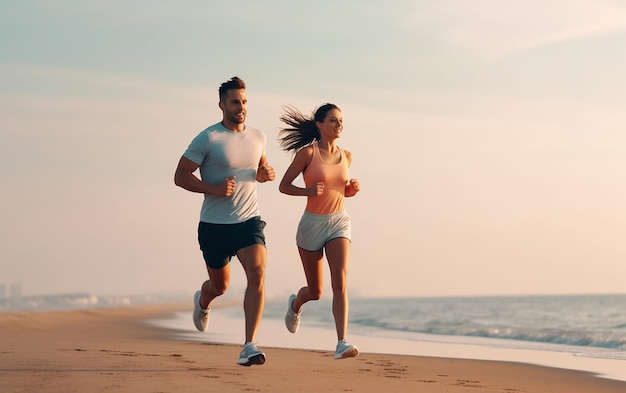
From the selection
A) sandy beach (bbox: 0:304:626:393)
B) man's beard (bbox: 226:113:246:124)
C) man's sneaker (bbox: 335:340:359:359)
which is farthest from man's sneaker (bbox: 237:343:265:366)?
man's beard (bbox: 226:113:246:124)

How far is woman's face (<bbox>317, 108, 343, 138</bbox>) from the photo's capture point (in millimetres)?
8352

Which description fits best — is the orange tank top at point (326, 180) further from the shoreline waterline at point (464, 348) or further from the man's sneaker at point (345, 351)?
the shoreline waterline at point (464, 348)

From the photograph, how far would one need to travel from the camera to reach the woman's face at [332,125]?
27.4 ft

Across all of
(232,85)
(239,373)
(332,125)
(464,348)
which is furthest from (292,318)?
(464,348)

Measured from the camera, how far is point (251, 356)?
24.2ft

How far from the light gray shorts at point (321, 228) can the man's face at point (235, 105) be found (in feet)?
3.68

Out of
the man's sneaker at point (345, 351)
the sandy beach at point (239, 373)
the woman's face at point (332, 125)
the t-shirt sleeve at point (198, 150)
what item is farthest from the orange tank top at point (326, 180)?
the sandy beach at point (239, 373)

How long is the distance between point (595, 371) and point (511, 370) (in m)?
1.05

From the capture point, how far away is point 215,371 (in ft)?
25.5

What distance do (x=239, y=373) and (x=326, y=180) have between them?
1.86 metres

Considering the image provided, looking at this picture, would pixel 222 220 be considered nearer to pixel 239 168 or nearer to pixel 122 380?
pixel 239 168

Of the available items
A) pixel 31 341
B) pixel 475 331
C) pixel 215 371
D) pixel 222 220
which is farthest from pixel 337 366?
pixel 475 331

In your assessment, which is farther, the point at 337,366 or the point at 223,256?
the point at 337,366

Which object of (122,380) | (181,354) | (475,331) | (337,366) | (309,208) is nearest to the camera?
(122,380)
